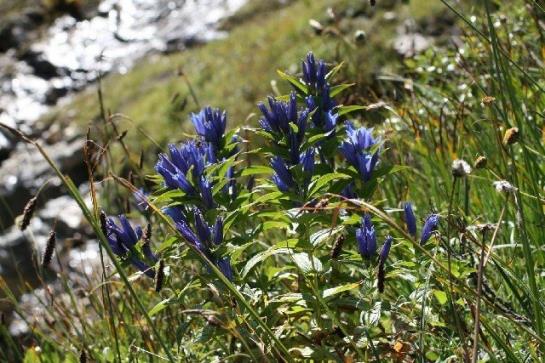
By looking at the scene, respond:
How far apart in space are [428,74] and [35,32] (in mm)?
13239

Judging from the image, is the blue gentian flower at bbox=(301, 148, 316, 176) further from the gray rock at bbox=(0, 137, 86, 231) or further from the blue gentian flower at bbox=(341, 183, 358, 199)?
the gray rock at bbox=(0, 137, 86, 231)

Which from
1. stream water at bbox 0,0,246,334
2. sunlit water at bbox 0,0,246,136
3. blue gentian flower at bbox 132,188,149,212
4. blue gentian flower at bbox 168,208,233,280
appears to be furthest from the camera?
sunlit water at bbox 0,0,246,136

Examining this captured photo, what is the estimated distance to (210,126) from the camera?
2.17 metres

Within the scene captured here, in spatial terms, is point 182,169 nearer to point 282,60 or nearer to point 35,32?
point 282,60

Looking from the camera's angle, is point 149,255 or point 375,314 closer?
point 375,314

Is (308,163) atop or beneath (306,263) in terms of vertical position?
atop

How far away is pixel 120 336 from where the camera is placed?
302 centimetres

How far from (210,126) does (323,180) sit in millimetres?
361

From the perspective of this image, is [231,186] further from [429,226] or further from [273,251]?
[429,226]

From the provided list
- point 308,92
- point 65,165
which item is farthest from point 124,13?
point 308,92

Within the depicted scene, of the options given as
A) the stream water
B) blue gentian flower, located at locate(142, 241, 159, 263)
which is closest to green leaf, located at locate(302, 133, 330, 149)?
blue gentian flower, located at locate(142, 241, 159, 263)

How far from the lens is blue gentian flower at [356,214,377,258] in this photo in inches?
75.7

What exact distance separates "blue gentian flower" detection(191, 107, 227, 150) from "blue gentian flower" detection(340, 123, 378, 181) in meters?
0.33

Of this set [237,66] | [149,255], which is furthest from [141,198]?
[237,66]
